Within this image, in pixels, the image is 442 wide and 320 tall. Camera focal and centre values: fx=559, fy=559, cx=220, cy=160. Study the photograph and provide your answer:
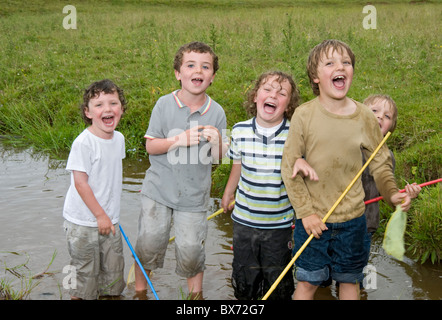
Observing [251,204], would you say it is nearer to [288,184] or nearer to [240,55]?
[288,184]

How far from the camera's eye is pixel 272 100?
3795 millimetres

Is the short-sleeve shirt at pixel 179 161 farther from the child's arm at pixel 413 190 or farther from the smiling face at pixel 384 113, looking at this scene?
the child's arm at pixel 413 190

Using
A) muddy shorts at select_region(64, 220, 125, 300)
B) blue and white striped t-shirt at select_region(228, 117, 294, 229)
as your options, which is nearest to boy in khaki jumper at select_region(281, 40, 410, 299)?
blue and white striped t-shirt at select_region(228, 117, 294, 229)

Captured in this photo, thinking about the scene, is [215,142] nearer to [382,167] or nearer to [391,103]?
[382,167]

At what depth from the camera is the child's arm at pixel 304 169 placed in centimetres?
336

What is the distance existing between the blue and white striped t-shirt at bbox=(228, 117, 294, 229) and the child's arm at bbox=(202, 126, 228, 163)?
0.14 m

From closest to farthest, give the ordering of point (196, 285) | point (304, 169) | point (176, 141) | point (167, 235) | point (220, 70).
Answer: point (304, 169) → point (176, 141) → point (167, 235) → point (196, 285) → point (220, 70)

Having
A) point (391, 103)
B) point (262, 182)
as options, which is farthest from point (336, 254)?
point (391, 103)

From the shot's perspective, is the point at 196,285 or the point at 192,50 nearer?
the point at 192,50

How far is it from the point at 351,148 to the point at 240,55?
768cm

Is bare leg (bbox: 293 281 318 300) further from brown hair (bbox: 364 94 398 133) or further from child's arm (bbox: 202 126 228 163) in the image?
brown hair (bbox: 364 94 398 133)

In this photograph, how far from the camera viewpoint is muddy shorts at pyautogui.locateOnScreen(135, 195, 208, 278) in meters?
4.04

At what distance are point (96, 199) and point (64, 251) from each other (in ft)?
5.44
